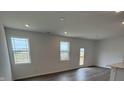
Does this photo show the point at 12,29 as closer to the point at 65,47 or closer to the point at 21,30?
the point at 21,30

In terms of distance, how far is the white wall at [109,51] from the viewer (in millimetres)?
1576

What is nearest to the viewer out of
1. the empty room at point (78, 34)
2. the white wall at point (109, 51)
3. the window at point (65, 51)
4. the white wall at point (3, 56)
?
the white wall at point (3, 56)

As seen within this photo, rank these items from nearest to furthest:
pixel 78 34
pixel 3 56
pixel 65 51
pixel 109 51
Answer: pixel 3 56 → pixel 109 51 → pixel 78 34 → pixel 65 51

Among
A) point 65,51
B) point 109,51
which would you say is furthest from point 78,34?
point 65,51

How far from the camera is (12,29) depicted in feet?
4.51

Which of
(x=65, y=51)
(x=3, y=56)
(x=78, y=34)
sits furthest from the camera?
(x=65, y=51)

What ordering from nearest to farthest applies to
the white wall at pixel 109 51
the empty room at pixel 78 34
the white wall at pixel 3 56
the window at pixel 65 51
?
the white wall at pixel 3 56 < the empty room at pixel 78 34 < the white wall at pixel 109 51 < the window at pixel 65 51

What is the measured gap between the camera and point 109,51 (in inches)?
68.4

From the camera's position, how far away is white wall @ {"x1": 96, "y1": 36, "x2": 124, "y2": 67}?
158 cm

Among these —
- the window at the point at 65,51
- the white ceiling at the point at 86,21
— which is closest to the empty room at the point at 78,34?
the white ceiling at the point at 86,21

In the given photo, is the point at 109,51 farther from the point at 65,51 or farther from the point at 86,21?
the point at 65,51

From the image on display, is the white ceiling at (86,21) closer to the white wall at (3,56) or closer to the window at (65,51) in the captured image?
the white wall at (3,56)
